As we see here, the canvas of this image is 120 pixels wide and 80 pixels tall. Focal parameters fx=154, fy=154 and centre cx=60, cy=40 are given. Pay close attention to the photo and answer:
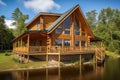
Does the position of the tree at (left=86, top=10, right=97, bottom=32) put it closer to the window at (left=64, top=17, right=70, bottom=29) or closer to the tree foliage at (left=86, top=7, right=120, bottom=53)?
the tree foliage at (left=86, top=7, right=120, bottom=53)

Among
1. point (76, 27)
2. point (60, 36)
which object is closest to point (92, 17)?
point (76, 27)

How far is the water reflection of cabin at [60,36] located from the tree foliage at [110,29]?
919 inches

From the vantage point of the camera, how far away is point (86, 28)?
108 feet

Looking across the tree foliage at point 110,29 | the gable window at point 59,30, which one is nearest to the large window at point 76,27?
the gable window at point 59,30

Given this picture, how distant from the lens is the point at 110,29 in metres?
59.2

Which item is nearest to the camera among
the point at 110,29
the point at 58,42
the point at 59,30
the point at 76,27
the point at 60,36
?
the point at 58,42

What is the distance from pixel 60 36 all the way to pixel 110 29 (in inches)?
1432

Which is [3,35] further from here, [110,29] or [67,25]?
[110,29]

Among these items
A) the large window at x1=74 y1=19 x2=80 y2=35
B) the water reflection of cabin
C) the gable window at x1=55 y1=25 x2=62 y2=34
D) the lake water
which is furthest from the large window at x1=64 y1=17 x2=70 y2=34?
the lake water

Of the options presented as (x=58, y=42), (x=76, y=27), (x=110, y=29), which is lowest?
(x=58, y=42)

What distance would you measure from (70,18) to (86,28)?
16.3ft

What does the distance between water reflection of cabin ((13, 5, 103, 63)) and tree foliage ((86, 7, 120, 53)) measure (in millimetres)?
23337

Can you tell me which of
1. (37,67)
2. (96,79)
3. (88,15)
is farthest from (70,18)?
(88,15)

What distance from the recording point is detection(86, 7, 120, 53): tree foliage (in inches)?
2136
